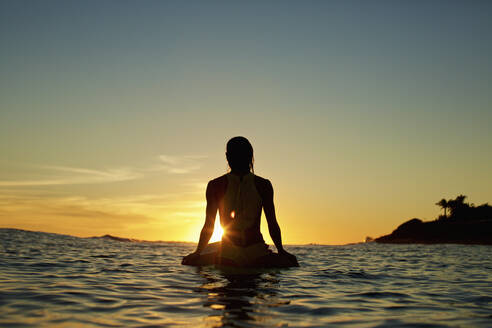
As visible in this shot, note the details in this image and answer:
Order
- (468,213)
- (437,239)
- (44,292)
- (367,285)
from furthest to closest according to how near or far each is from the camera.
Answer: (468,213)
(437,239)
(367,285)
(44,292)

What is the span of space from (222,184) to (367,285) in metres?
3.04

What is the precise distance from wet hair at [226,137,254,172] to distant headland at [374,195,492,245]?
2202 inches

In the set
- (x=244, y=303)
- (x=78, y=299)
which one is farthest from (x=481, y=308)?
(x=78, y=299)

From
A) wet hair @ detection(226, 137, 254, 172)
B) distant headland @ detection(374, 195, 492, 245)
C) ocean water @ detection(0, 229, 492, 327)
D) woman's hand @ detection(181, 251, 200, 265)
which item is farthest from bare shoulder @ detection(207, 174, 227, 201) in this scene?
distant headland @ detection(374, 195, 492, 245)

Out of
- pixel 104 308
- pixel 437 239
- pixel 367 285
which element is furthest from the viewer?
pixel 437 239

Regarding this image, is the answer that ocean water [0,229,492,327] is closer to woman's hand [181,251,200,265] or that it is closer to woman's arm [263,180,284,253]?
woman's hand [181,251,200,265]

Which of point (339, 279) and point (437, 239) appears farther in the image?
point (437, 239)

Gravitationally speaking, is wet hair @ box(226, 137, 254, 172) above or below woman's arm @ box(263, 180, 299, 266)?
above

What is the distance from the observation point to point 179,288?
576 centimetres

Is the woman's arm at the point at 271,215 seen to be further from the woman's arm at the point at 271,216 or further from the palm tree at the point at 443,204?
the palm tree at the point at 443,204

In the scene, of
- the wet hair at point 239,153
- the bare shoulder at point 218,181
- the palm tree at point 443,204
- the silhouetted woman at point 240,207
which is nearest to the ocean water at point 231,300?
the silhouetted woman at point 240,207

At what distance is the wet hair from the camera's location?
740cm

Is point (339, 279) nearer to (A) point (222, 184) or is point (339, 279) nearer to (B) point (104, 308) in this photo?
(A) point (222, 184)

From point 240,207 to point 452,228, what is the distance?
65.6 metres
